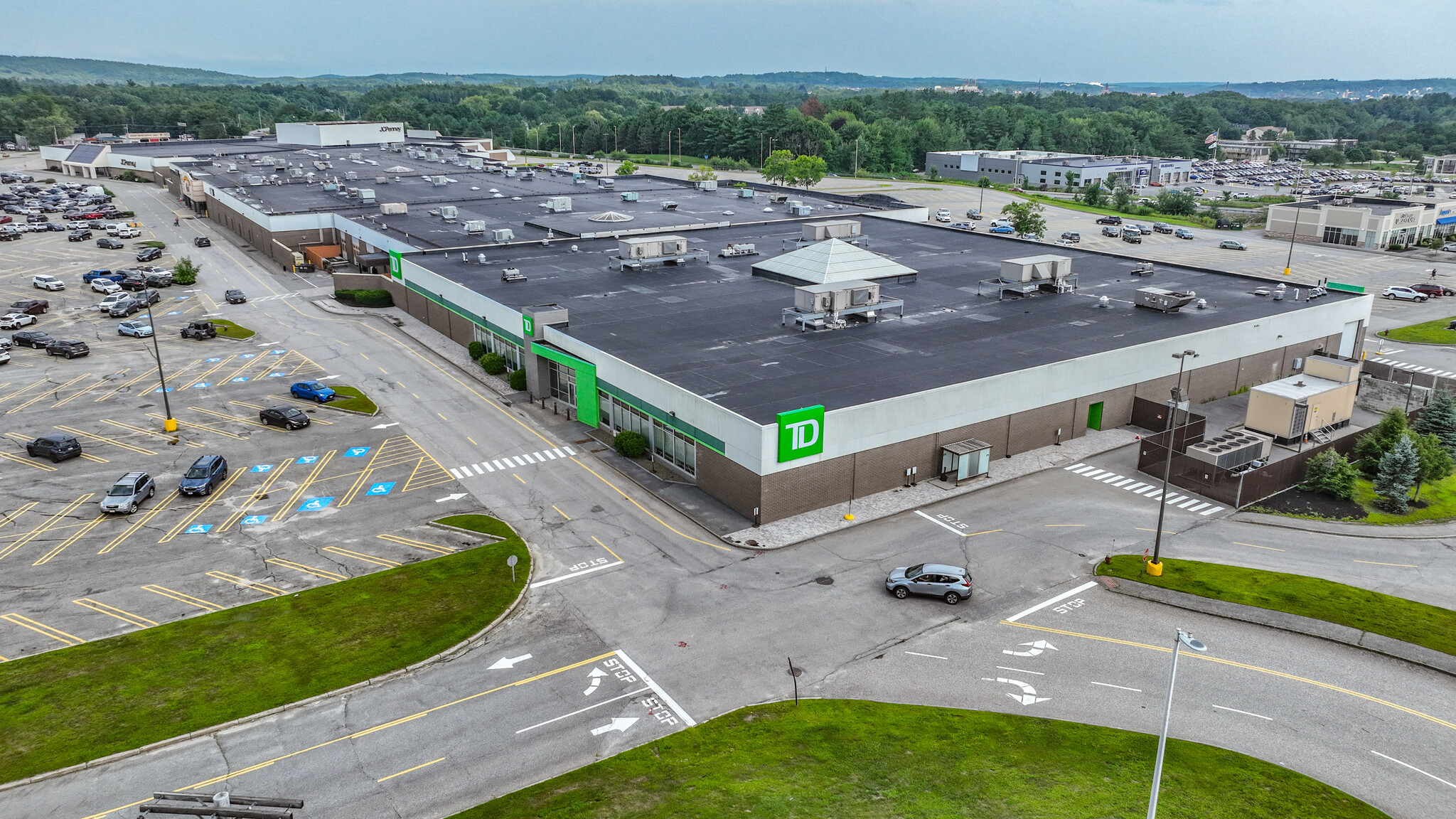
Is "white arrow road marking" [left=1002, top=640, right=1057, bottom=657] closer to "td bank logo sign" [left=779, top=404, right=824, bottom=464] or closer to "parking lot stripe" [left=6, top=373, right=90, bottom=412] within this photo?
"td bank logo sign" [left=779, top=404, right=824, bottom=464]

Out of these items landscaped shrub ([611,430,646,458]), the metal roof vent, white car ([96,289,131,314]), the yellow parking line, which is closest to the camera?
landscaped shrub ([611,430,646,458])

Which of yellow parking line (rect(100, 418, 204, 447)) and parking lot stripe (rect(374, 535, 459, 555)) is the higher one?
yellow parking line (rect(100, 418, 204, 447))

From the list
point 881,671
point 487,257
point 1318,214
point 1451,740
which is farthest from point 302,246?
point 1318,214

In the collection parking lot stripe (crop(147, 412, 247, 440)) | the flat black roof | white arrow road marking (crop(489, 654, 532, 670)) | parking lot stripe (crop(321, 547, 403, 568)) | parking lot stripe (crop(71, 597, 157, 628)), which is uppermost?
the flat black roof

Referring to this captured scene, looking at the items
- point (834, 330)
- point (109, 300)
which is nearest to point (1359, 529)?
point (834, 330)

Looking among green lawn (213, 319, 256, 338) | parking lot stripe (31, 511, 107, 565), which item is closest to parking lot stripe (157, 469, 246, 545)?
A: parking lot stripe (31, 511, 107, 565)

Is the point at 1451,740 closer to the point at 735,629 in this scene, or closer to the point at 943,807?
the point at 943,807
